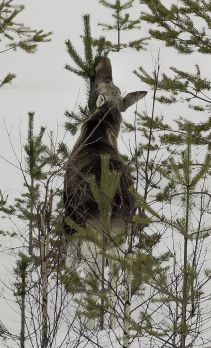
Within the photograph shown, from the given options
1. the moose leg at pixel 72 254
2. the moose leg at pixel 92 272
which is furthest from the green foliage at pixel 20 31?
the moose leg at pixel 92 272

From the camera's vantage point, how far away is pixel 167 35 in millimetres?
10094

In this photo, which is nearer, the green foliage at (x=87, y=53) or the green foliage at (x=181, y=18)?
the green foliage at (x=87, y=53)

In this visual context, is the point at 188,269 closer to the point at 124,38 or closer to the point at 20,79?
the point at 20,79

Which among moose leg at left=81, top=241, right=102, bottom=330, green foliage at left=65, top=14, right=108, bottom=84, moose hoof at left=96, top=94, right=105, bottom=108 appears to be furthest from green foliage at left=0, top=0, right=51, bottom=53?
moose leg at left=81, top=241, right=102, bottom=330

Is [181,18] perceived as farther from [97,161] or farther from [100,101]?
[97,161]

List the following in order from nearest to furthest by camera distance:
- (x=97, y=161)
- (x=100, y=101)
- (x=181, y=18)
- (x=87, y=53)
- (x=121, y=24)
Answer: (x=87, y=53) < (x=97, y=161) < (x=100, y=101) < (x=181, y=18) < (x=121, y=24)

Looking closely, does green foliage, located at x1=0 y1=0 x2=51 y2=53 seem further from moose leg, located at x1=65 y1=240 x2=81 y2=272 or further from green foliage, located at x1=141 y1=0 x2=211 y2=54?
moose leg, located at x1=65 y1=240 x2=81 y2=272

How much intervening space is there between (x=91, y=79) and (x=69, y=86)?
19071 millimetres

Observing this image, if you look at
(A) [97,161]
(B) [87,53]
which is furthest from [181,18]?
(A) [97,161]

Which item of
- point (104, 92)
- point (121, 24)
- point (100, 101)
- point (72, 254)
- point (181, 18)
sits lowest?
point (72, 254)

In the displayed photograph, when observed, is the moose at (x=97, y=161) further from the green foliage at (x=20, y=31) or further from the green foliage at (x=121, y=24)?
the green foliage at (x=121, y=24)

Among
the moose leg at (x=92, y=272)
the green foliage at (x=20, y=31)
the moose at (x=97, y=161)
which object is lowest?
the moose leg at (x=92, y=272)

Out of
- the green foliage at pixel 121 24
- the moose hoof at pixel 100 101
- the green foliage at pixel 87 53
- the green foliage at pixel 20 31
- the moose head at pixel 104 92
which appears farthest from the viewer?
the green foliage at pixel 121 24

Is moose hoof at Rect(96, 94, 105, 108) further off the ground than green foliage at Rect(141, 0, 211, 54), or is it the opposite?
green foliage at Rect(141, 0, 211, 54)
